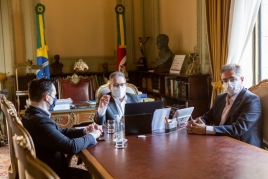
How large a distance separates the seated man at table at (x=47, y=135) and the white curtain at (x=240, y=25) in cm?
213

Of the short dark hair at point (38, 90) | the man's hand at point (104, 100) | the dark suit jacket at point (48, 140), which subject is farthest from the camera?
the man's hand at point (104, 100)

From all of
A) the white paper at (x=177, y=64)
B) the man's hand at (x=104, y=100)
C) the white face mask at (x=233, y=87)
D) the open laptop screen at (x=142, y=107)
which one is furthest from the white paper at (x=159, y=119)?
the white paper at (x=177, y=64)

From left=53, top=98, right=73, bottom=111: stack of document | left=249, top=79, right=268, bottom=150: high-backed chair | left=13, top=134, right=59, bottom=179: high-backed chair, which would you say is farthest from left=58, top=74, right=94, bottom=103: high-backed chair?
left=13, top=134, right=59, bottom=179: high-backed chair

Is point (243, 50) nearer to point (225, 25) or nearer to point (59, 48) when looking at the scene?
point (225, 25)

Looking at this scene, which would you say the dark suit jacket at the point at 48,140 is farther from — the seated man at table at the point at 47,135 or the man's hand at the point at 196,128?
the man's hand at the point at 196,128

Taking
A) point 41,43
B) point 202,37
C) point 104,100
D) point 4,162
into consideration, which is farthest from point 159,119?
point 41,43

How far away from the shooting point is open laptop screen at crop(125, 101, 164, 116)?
8.73 feet

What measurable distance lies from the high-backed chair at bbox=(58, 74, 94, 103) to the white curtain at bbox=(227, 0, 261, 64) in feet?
6.41

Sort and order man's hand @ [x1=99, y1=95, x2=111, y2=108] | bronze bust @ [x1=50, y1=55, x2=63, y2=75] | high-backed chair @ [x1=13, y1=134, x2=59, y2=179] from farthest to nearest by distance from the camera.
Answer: bronze bust @ [x1=50, y1=55, x2=63, y2=75], man's hand @ [x1=99, y1=95, x2=111, y2=108], high-backed chair @ [x1=13, y1=134, x2=59, y2=179]

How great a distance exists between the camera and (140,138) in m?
2.53

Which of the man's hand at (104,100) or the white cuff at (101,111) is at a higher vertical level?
the man's hand at (104,100)

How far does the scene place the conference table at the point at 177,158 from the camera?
1.79 meters

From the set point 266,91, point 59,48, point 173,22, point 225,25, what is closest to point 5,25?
point 59,48

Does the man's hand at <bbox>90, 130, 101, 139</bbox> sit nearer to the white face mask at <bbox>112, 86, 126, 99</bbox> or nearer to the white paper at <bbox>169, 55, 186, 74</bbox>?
the white face mask at <bbox>112, 86, 126, 99</bbox>
